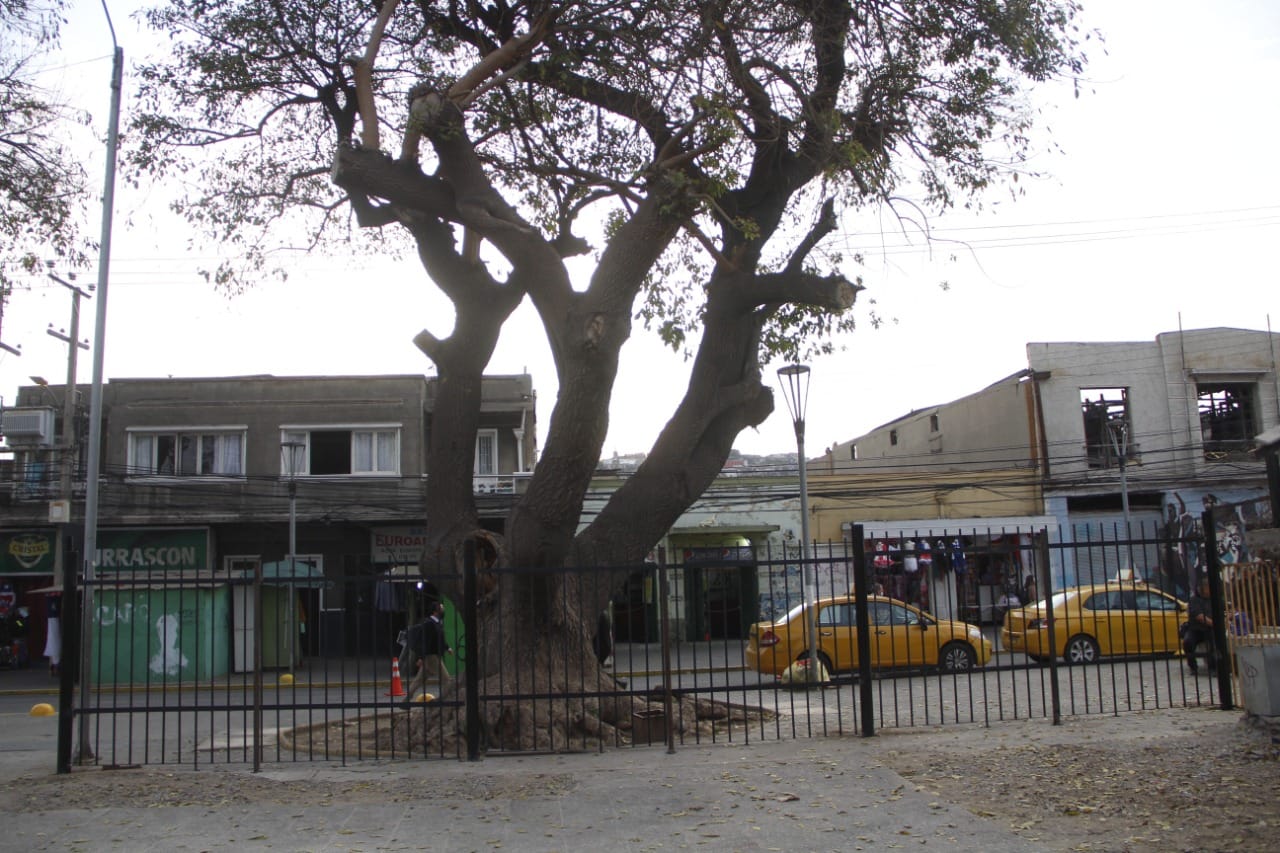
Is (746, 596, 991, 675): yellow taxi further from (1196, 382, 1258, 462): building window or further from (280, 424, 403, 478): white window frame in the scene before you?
(1196, 382, 1258, 462): building window

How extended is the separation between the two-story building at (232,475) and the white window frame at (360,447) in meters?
0.03

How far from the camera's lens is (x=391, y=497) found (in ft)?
90.3

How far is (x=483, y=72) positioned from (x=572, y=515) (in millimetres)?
4835

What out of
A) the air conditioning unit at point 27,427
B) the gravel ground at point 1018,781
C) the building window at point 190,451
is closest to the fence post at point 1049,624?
the gravel ground at point 1018,781

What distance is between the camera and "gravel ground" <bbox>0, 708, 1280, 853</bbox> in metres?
6.79

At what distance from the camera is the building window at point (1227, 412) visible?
1227 inches

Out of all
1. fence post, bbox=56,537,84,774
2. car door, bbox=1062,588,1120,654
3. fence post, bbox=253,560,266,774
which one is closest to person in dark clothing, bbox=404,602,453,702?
fence post, bbox=253,560,266,774

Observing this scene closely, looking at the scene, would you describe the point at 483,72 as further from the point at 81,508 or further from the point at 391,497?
the point at 81,508

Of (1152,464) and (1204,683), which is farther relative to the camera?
(1152,464)

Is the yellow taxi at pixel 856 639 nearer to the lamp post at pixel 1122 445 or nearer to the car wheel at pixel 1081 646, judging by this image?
the car wheel at pixel 1081 646

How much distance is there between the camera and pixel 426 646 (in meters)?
12.0

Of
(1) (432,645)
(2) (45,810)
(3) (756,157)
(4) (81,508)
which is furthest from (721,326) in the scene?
(4) (81,508)

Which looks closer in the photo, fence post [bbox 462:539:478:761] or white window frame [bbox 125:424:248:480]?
fence post [bbox 462:539:478:761]

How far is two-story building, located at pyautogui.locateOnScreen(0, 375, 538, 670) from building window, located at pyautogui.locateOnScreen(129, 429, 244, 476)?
3 cm
